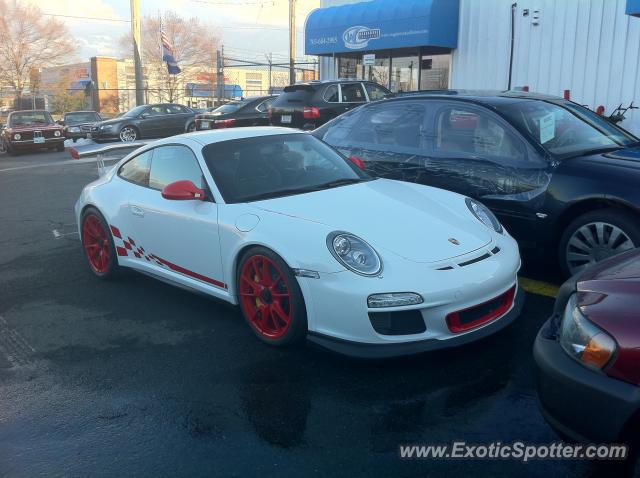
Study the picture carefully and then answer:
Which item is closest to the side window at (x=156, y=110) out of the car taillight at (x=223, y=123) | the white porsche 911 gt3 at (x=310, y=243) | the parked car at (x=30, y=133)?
the parked car at (x=30, y=133)

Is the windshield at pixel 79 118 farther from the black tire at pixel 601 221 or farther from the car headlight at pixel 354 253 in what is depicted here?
the car headlight at pixel 354 253

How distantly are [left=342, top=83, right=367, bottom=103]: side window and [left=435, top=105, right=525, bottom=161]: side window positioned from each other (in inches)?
317

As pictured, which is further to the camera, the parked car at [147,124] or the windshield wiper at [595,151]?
the parked car at [147,124]

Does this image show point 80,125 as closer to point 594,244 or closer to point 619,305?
point 594,244

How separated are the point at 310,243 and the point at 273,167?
3.76 ft

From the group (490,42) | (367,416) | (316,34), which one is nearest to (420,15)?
(490,42)

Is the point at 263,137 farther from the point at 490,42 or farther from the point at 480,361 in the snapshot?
the point at 490,42

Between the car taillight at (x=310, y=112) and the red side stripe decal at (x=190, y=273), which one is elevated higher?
the car taillight at (x=310, y=112)

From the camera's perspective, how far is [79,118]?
78.2ft

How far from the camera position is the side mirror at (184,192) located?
4.21m

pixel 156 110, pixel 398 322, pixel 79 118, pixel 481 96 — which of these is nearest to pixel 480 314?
pixel 398 322

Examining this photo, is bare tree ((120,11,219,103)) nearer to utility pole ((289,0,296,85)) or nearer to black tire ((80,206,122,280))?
utility pole ((289,0,296,85))

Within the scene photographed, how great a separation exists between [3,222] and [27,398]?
5.56 m

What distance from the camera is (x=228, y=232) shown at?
4035 mm
